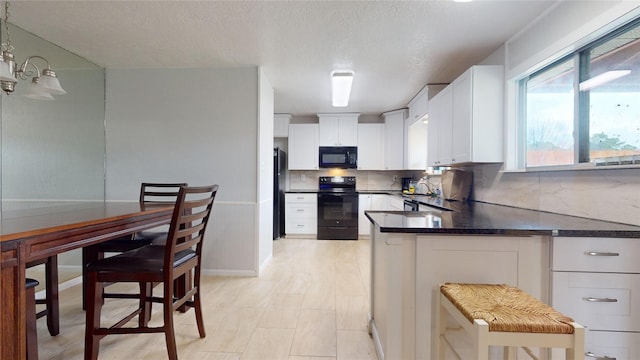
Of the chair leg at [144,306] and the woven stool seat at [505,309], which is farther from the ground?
the woven stool seat at [505,309]

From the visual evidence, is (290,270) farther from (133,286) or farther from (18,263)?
(18,263)

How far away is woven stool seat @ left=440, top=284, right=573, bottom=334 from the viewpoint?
0.96 metres

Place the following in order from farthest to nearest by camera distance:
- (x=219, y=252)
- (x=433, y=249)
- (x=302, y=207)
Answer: (x=302, y=207)
(x=219, y=252)
(x=433, y=249)

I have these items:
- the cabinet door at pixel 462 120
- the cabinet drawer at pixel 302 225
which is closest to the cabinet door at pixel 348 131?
the cabinet drawer at pixel 302 225

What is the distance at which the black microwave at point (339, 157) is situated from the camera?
5.11 metres

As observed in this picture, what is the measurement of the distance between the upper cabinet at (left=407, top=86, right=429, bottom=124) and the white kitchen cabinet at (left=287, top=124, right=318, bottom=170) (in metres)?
1.66

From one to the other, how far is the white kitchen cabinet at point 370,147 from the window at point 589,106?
2894 mm

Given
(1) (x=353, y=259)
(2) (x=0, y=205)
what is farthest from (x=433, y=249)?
(2) (x=0, y=205)

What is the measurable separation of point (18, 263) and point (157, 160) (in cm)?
232

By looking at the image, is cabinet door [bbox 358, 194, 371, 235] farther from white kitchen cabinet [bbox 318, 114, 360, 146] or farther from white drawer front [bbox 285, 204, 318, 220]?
white kitchen cabinet [bbox 318, 114, 360, 146]

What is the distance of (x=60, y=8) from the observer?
2037mm

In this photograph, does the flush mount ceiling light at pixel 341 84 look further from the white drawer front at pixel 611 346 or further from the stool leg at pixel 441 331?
the white drawer front at pixel 611 346

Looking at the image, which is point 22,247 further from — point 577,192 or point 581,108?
point 581,108

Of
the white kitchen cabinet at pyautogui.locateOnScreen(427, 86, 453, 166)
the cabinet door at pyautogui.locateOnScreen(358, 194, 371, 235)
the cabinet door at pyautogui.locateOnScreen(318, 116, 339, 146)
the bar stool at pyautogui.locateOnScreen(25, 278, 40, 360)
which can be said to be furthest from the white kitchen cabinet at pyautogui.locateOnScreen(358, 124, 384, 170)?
the bar stool at pyautogui.locateOnScreen(25, 278, 40, 360)
